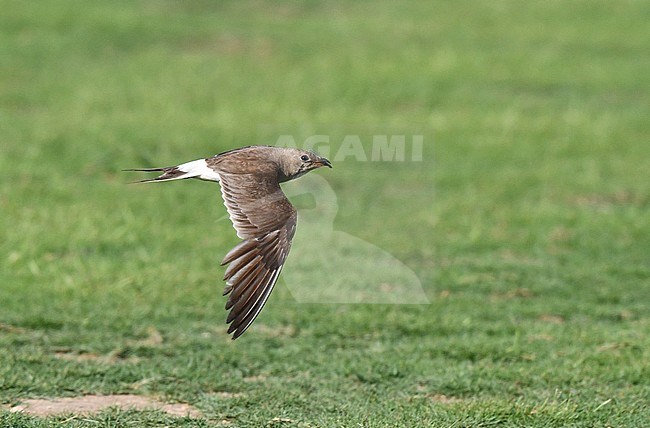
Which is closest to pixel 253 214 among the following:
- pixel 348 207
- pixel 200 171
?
pixel 200 171

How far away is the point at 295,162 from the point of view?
585 centimetres

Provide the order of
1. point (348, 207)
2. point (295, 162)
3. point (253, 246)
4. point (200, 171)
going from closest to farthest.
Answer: point (253, 246)
point (200, 171)
point (295, 162)
point (348, 207)

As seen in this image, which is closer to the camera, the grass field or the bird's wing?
the bird's wing

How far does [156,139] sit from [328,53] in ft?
13.6

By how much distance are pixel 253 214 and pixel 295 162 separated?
809mm

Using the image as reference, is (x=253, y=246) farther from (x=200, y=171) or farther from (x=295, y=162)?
(x=295, y=162)

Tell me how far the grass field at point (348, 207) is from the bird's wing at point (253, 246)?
21.9 inches

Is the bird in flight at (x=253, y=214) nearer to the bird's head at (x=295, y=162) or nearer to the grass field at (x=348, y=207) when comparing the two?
the bird's head at (x=295, y=162)

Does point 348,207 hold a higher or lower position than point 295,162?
lower

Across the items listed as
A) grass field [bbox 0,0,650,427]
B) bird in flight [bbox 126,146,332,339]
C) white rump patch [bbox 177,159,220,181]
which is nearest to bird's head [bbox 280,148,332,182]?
bird in flight [bbox 126,146,332,339]

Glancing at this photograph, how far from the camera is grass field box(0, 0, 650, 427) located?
5617 mm

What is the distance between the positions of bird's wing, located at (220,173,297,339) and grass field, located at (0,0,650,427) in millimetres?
557

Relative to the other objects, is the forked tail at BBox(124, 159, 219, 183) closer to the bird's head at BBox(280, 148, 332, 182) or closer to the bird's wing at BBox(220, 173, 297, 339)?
the bird's wing at BBox(220, 173, 297, 339)

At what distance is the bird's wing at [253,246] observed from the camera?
482cm
